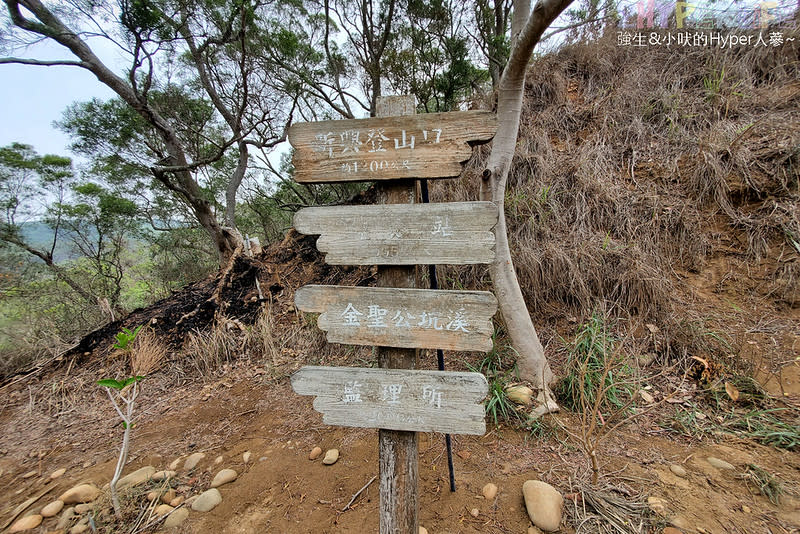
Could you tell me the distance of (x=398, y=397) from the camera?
1.36m

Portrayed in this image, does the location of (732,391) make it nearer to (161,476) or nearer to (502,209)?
(502,209)

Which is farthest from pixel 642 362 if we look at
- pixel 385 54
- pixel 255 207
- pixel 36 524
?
pixel 255 207

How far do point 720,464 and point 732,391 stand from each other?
0.75 m

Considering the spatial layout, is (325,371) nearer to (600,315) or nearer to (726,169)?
(600,315)

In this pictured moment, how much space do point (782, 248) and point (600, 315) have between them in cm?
193

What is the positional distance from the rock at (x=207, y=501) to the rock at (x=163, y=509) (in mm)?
159

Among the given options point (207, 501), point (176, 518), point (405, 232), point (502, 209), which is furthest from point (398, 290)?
point (176, 518)

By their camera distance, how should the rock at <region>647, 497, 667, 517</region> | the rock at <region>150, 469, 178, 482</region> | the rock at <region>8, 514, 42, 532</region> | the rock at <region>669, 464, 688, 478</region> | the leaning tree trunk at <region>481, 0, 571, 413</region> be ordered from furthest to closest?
the leaning tree trunk at <region>481, 0, 571, 413</region> → the rock at <region>150, 469, 178, 482</region> → the rock at <region>8, 514, 42, 532</region> → the rock at <region>669, 464, 688, 478</region> → the rock at <region>647, 497, 667, 517</region>

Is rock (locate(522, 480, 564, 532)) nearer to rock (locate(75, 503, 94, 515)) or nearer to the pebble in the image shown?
the pebble

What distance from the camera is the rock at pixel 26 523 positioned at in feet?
6.25

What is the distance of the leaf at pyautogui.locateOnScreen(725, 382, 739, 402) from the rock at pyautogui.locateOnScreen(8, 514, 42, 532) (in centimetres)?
500

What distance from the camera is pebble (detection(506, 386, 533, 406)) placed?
2.35m

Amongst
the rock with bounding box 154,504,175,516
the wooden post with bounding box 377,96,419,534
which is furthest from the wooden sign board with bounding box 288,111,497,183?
the rock with bounding box 154,504,175,516

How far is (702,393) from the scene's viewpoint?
7.52ft
